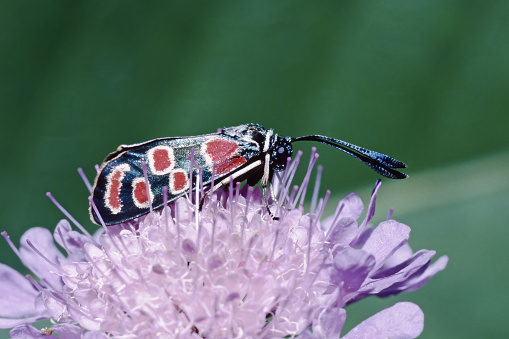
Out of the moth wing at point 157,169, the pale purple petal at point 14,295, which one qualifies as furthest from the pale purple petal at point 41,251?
the moth wing at point 157,169

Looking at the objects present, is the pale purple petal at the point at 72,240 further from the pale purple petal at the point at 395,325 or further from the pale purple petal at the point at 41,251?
the pale purple petal at the point at 395,325

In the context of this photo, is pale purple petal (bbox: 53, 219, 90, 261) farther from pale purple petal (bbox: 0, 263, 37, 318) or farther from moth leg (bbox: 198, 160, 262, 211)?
moth leg (bbox: 198, 160, 262, 211)

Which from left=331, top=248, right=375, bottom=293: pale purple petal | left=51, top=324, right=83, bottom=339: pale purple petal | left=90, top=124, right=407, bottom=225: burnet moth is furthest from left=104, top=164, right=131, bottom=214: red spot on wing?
left=331, top=248, right=375, bottom=293: pale purple petal

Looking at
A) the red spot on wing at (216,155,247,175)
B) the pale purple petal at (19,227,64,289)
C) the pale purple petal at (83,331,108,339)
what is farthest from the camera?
the pale purple petal at (19,227,64,289)

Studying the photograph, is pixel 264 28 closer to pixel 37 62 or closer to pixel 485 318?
pixel 37 62

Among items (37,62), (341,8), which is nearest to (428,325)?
(341,8)

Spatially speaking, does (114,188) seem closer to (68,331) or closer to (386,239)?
(68,331)

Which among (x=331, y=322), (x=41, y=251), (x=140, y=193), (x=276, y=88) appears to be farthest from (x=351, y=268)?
(x=276, y=88)
